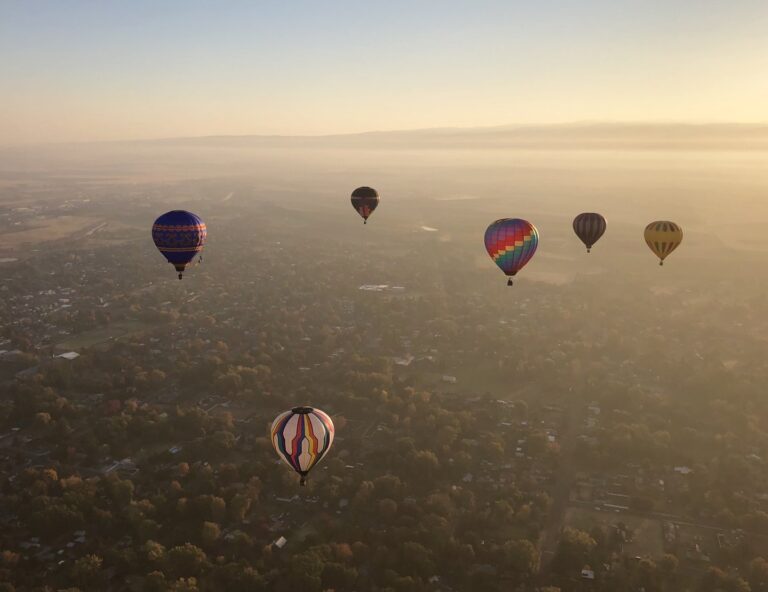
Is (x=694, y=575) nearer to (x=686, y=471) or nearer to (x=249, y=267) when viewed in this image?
(x=686, y=471)

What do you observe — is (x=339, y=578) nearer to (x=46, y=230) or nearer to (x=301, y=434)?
(x=301, y=434)

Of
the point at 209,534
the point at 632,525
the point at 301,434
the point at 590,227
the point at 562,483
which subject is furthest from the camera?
the point at 590,227

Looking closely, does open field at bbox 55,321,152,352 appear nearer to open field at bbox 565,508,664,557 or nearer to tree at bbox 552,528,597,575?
open field at bbox 565,508,664,557

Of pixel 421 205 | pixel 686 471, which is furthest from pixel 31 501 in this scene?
pixel 421 205

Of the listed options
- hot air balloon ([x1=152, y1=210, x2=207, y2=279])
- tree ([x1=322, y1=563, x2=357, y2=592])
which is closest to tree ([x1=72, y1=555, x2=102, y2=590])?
tree ([x1=322, y1=563, x2=357, y2=592])

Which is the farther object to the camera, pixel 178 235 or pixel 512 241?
pixel 512 241

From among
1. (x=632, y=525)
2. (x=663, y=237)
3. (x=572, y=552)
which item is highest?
(x=663, y=237)

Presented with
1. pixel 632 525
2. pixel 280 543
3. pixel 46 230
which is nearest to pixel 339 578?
pixel 280 543
